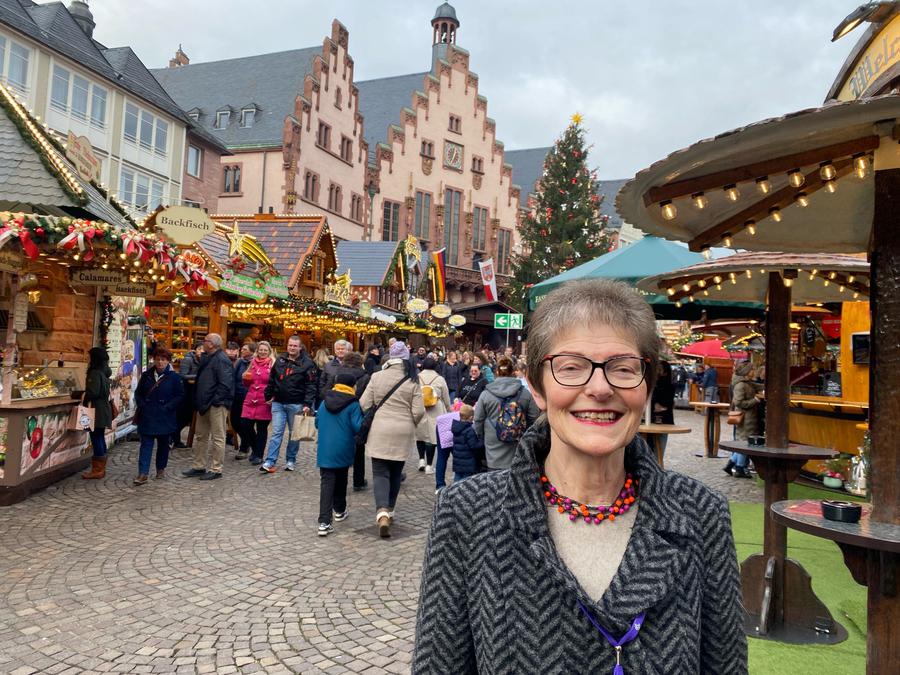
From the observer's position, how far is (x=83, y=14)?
2873 cm

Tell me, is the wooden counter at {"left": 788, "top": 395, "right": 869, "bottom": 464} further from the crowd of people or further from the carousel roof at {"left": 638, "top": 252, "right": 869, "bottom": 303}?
the crowd of people

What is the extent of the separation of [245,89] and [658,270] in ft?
125

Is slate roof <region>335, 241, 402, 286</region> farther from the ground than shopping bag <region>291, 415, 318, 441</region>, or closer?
farther from the ground

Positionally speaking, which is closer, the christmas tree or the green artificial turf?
the green artificial turf

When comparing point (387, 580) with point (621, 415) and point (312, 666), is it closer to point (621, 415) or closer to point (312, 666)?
point (312, 666)

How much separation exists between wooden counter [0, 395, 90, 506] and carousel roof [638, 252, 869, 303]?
6545 mm

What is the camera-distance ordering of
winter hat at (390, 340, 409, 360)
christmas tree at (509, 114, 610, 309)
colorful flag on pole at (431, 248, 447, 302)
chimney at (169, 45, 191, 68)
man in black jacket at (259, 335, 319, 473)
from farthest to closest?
chimney at (169, 45, 191, 68) < colorful flag on pole at (431, 248, 447, 302) < christmas tree at (509, 114, 610, 309) < man in black jacket at (259, 335, 319, 473) < winter hat at (390, 340, 409, 360)

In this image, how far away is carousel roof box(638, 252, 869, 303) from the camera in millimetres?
4488

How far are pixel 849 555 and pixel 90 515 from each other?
6607 mm

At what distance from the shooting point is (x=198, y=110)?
3912 centimetres

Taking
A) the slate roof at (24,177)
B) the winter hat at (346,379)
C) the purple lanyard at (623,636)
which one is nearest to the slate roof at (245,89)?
the slate roof at (24,177)

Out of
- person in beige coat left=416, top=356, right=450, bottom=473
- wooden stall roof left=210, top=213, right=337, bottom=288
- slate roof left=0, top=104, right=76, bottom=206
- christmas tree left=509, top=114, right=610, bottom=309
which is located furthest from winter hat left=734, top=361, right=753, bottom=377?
christmas tree left=509, top=114, right=610, bottom=309

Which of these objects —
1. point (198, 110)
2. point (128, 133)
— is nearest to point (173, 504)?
point (128, 133)

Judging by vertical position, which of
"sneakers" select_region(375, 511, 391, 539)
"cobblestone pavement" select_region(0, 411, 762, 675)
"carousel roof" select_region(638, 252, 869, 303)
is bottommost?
"cobblestone pavement" select_region(0, 411, 762, 675)
